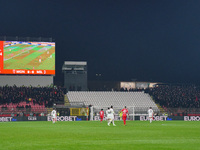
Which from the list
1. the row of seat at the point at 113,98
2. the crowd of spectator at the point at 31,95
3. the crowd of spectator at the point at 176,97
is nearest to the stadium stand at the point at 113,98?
the row of seat at the point at 113,98

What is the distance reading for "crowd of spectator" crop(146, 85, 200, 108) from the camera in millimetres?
69375

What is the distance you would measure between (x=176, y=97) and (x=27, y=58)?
29.0m

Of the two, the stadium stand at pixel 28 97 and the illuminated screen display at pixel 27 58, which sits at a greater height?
the illuminated screen display at pixel 27 58

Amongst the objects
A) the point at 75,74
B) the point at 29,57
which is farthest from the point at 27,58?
the point at 75,74

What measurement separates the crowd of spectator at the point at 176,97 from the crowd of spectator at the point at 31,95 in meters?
19.0

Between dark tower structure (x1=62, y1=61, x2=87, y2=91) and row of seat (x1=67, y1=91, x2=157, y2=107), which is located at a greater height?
dark tower structure (x1=62, y1=61, x2=87, y2=91)

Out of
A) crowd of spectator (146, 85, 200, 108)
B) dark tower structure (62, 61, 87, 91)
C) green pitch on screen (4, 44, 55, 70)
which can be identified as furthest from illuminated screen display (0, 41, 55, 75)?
crowd of spectator (146, 85, 200, 108)

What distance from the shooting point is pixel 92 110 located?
59.3 meters

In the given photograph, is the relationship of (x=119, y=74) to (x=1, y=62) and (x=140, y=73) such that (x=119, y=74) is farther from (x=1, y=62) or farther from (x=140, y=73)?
(x=1, y=62)

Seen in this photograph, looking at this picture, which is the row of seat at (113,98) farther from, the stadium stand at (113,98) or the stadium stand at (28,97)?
the stadium stand at (28,97)

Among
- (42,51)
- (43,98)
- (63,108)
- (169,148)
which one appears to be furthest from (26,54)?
(169,148)

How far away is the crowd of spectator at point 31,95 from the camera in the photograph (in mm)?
64625

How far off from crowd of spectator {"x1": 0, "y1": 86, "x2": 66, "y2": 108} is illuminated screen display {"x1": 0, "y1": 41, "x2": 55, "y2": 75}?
304 cm

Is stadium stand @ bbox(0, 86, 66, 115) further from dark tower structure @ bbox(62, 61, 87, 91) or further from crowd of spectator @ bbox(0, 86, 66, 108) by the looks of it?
dark tower structure @ bbox(62, 61, 87, 91)
